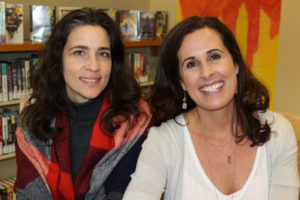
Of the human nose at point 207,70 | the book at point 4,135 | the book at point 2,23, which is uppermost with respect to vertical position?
the book at point 2,23

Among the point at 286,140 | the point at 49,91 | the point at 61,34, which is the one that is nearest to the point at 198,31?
the point at 286,140

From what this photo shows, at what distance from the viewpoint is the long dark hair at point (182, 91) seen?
1.50 metres

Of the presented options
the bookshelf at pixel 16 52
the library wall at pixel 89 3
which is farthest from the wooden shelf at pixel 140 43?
the library wall at pixel 89 3

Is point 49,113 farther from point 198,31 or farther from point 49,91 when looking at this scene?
point 198,31

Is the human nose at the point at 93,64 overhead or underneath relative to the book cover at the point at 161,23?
underneath

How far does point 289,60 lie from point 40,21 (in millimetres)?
2000

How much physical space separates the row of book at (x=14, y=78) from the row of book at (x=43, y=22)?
19 cm

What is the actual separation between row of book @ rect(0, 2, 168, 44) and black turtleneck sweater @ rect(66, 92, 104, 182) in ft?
3.60

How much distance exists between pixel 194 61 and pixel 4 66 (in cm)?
176

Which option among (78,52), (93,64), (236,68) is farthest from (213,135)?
(78,52)

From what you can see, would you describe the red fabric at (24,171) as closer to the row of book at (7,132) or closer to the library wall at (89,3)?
the row of book at (7,132)

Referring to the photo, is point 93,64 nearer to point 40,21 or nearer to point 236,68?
point 236,68

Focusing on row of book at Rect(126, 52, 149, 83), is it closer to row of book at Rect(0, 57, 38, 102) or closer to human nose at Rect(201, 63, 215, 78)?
row of book at Rect(0, 57, 38, 102)

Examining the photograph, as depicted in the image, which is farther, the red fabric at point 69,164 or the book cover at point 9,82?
the book cover at point 9,82
